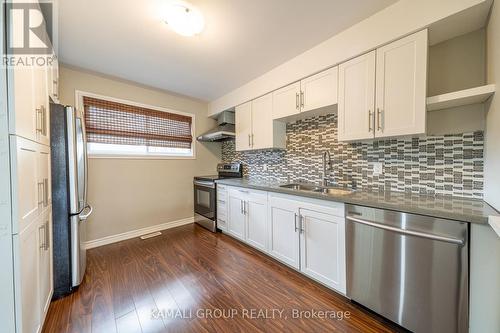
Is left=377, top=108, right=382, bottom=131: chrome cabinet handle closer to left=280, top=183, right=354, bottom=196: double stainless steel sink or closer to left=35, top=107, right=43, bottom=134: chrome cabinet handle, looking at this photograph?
left=280, top=183, right=354, bottom=196: double stainless steel sink

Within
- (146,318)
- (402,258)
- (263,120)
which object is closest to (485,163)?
(402,258)

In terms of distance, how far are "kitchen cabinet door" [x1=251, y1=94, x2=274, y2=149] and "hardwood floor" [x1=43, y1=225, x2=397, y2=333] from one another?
154 centimetres

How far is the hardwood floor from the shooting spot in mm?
1354

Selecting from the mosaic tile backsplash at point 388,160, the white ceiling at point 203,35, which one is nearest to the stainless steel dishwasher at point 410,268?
the mosaic tile backsplash at point 388,160

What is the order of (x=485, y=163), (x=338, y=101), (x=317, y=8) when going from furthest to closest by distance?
(x=338, y=101) < (x=317, y=8) < (x=485, y=163)

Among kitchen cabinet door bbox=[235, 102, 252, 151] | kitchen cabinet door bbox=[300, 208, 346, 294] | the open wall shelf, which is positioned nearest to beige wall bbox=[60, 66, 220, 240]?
kitchen cabinet door bbox=[235, 102, 252, 151]

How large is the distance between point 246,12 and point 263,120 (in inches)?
52.3

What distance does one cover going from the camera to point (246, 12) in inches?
61.8

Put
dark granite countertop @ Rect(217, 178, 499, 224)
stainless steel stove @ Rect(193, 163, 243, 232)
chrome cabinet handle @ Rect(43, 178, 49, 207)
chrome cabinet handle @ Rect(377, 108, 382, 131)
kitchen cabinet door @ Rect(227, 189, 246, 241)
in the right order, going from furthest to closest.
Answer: stainless steel stove @ Rect(193, 163, 243, 232) < kitchen cabinet door @ Rect(227, 189, 246, 241) < chrome cabinet handle @ Rect(377, 108, 382, 131) < chrome cabinet handle @ Rect(43, 178, 49, 207) < dark granite countertop @ Rect(217, 178, 499, 224)

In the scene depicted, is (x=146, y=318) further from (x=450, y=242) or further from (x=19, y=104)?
(x=450, y=242)

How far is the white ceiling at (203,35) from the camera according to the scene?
1.50 meters

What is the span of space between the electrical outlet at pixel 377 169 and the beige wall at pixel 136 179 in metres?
2.91

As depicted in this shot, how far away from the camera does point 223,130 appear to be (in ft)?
10.6

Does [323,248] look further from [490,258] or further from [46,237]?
[46,237]
